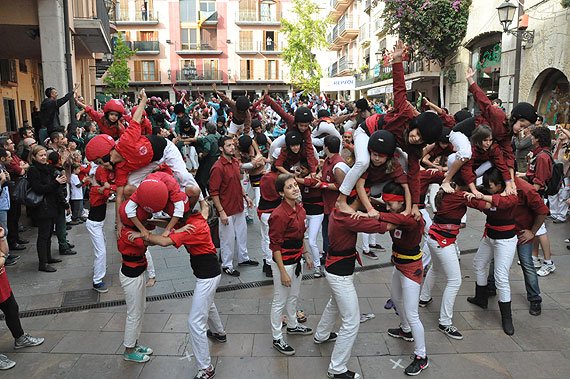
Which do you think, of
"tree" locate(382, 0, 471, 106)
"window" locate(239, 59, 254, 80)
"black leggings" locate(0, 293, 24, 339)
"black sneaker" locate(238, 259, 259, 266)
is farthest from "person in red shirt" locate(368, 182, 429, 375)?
"window" locate(239, 59, 254, 80)

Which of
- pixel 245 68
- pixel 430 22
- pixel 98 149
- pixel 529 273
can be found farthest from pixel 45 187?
pixel 245 68

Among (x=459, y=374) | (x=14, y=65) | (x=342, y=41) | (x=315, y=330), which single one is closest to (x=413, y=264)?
(x=459, y=374)

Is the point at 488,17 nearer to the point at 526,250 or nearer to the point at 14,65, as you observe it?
the point at 526,250

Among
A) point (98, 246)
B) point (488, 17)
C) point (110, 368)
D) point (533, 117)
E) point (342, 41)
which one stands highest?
point (342, 41)

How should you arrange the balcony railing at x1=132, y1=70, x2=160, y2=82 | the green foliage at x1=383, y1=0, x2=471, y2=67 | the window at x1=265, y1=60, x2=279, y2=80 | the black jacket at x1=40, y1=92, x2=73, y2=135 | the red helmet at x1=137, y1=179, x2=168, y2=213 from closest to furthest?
1. the red helmet at x1=137, y1=179, x2=168, y2=213
2. the black jacket at x1=40, y1=92, x2=73, y2=135
3. the green foliage at x1=383, y1=0, x2=471, y2=67
4. the balcony railing at x1=132, y1=70, x2=160, y2=82
5. the window at x1=265, y1=60, x2=279, y2=80

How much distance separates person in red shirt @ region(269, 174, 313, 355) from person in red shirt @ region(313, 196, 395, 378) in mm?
438

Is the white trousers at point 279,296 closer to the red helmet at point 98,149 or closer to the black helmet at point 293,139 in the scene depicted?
the black helmet at point 293,139

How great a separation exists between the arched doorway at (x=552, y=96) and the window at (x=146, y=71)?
43.3 meters

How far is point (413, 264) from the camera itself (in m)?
4.20

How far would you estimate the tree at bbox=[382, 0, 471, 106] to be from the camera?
17438 millimetres

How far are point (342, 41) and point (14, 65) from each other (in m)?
31.0

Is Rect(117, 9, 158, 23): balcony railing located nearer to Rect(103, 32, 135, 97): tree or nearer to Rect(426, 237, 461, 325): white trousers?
Rect(103, 32, 135, 97): tree

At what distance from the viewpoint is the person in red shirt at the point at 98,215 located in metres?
5.55

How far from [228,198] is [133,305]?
8.03 feet
